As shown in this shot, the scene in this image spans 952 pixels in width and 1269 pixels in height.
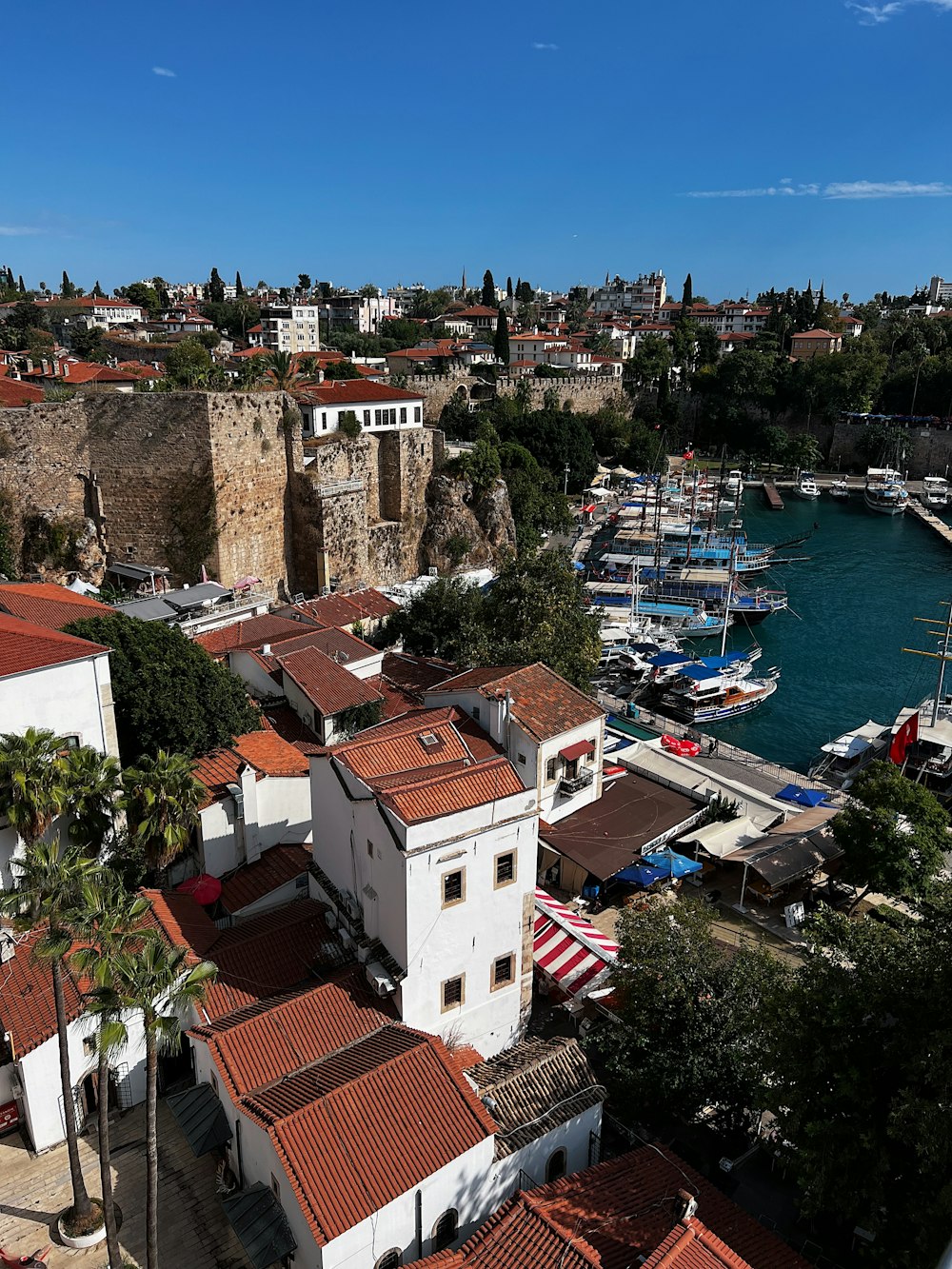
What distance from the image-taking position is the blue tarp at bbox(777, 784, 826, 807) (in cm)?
2528

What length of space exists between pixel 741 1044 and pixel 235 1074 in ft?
24.0

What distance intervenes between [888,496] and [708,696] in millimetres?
48772

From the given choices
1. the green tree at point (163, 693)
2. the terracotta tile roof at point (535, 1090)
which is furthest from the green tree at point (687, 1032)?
the green tree at point (163, 693)

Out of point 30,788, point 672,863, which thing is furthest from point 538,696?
point 30,788

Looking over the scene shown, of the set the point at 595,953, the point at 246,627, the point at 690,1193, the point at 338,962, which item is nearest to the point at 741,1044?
the point at 690,1193

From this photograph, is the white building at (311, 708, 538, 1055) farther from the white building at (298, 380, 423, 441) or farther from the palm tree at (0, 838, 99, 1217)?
the white building at (298, 380, 423, 441)

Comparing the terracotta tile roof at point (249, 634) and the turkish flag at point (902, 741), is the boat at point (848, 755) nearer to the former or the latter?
the turkish flag at point (902, 741)

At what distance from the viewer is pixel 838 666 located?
41438 millimetres

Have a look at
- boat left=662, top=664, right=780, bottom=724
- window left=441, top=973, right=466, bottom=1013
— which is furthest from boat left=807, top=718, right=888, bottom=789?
window left=441, top=973, right=466, bottom=1013

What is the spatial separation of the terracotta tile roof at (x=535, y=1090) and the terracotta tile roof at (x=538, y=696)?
7.77m

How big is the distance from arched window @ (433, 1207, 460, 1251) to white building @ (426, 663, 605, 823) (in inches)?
361

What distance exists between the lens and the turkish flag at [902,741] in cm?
2762

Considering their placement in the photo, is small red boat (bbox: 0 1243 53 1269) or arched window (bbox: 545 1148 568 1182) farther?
arched window (bbox: 545 1148 568 1182)

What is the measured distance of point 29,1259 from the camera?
1067 centimetres
